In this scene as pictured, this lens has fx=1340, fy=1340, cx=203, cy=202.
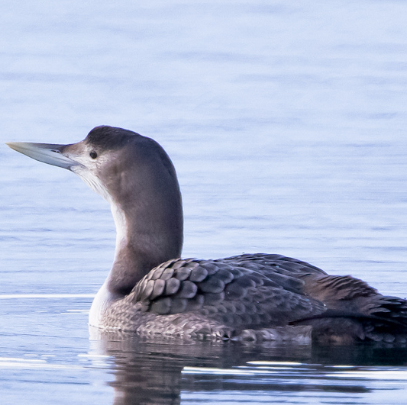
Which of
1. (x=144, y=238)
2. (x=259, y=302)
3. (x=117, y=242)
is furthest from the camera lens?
(x=117, y=242)

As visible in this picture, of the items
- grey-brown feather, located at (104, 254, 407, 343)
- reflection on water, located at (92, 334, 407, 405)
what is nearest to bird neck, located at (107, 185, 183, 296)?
grey-brown feather, located at (104, 254, 407, 343)

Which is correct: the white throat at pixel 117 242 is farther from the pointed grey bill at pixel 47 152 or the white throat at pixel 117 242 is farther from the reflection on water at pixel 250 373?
the reflection on water at pixel 250 373

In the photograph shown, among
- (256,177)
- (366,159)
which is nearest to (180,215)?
(256,177)

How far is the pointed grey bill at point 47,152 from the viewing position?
7250mm

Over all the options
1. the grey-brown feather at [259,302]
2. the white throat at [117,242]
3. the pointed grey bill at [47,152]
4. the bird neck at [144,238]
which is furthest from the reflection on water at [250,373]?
the pointed grey bill at [47,152]

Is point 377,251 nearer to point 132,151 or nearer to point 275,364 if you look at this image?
point 132,151

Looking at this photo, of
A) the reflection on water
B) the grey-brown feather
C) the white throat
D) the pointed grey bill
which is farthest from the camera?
the pointed grey bill

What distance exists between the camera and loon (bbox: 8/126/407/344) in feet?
19.9

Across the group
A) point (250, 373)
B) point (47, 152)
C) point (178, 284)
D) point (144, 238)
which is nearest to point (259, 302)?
point (178, 284)

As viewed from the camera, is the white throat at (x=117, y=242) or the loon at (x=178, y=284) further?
the white throat at (x=117, y=242)

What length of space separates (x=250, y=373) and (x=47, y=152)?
2210mm

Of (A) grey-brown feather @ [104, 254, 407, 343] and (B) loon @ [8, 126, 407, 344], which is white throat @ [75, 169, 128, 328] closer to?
(B) loon @ [8, 126, 407, 344]

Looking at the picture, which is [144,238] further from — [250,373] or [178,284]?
[250,373]

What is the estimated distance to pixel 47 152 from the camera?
23.9 feet
